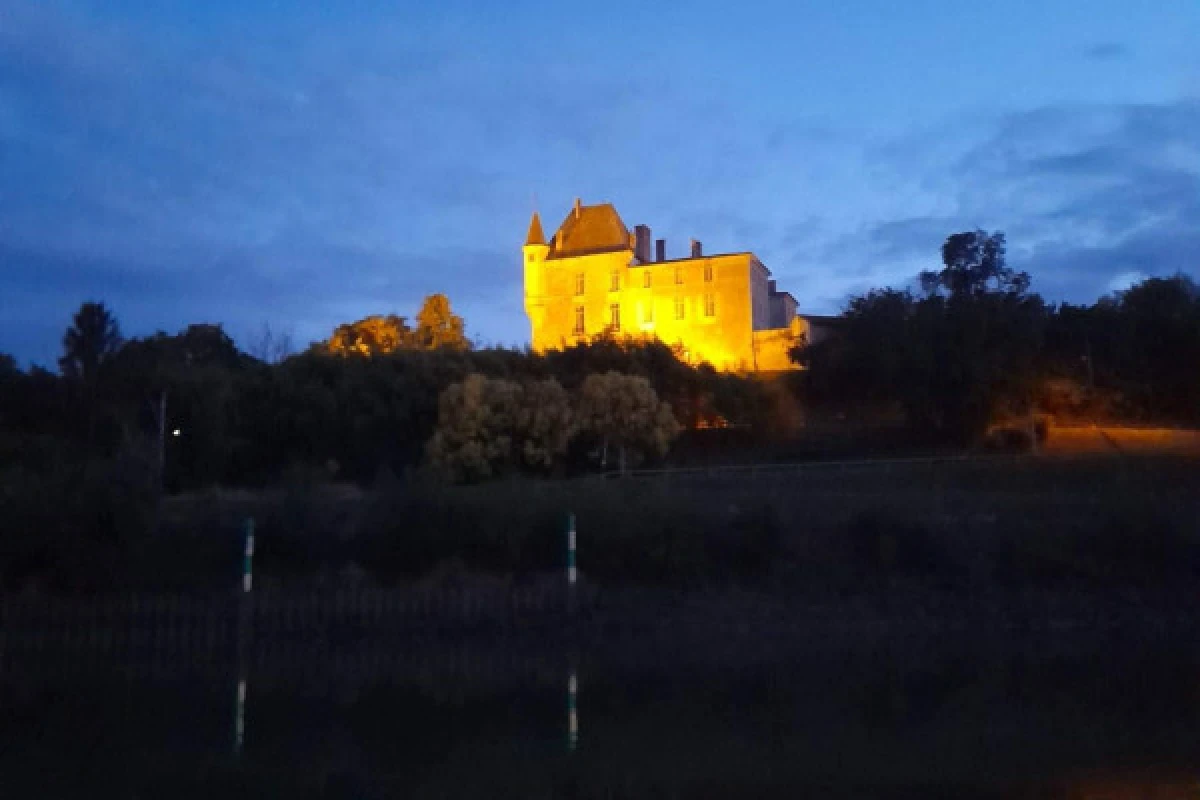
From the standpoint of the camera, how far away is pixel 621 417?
46406mm

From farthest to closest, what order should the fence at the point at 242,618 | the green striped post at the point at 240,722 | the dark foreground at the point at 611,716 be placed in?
the fence at the point at 242,618 < the green striped post at the point at 240,722 < the dark foreground at the point at 611,716

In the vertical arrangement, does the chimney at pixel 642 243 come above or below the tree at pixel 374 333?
above

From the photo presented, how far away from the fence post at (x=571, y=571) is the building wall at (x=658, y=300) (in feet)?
170

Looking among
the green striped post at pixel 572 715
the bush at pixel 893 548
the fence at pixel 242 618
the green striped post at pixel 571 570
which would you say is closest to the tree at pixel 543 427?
the bush at pixel 893 548

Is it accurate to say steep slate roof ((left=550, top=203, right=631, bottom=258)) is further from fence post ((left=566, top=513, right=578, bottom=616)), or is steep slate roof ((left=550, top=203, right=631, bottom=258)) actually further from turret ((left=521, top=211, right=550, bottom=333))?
fence post ((left=566, top=513, right=578, bottom=616))

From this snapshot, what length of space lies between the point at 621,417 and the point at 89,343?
24770 mm

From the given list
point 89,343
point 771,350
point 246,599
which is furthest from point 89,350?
point 771,350

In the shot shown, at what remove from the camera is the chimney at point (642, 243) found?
282 ft

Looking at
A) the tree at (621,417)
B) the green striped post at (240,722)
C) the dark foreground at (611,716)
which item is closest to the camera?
the dark foreground at (611,716)

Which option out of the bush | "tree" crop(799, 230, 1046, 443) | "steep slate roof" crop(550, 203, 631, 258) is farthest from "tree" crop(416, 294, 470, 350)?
the bush

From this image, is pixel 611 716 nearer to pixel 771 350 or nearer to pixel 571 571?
pixel 571 571

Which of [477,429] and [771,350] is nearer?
[477,429]

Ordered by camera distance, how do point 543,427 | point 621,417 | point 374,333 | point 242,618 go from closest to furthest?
point 242,618 < point 543,427 < point 621,417 < point 374,333

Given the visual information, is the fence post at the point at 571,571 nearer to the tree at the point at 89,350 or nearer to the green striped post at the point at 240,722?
the green striped post at the point at 240,722
